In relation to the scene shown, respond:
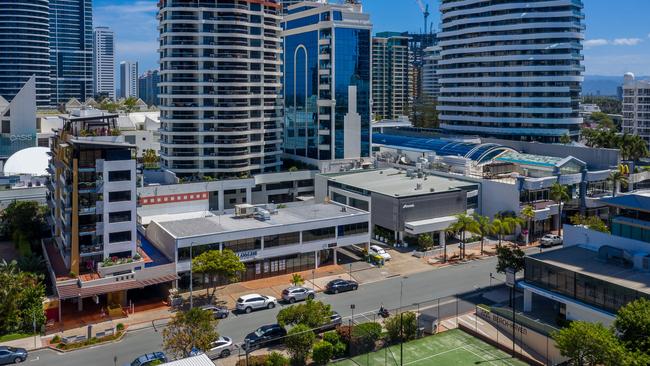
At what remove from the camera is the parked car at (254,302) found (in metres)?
52.8

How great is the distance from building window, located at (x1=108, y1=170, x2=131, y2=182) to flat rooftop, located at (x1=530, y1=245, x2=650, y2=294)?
3857 centimetres

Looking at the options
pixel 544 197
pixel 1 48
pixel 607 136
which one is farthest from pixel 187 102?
pixel 1 48

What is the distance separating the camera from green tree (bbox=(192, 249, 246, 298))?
5397 centimetres

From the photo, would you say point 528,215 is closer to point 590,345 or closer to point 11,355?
point 590,345

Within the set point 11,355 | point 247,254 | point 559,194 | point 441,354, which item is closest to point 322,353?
point 441,354

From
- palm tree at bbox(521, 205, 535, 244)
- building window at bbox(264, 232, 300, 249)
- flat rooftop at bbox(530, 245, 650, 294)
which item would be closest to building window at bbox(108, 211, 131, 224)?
building window at bbox(264, 232, 300, 249)

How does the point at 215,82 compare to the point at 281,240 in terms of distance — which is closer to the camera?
the point at 281,240

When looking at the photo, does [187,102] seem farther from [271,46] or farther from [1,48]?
[1,48]

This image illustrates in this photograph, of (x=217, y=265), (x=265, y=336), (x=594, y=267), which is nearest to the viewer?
(x=265, y=336)

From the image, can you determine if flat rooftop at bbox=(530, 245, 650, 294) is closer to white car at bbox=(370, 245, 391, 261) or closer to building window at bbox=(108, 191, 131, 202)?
white car at bbox=(370, 245, 391, 261)

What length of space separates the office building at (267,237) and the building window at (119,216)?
15.5ft

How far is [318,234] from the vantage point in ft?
216

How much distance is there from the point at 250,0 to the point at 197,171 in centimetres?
2835

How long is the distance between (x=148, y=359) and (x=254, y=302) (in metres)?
13.9
